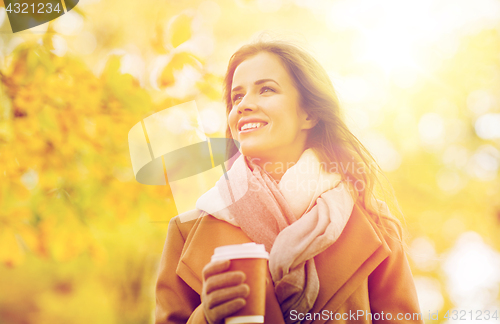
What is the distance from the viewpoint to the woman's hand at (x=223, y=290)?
919mm

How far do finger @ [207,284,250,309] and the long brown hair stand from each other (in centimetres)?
77

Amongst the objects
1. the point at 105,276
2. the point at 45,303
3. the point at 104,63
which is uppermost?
the point at 104,63

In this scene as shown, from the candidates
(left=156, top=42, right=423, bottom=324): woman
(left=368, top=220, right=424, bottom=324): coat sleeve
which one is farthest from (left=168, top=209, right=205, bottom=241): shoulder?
(left=368, top=220, right=424, bottom=324): coat sleeve

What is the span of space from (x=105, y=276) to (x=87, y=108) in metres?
2.47

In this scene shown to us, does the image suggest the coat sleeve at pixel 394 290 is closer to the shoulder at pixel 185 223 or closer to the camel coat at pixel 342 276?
the camel coat at pixel 342 276

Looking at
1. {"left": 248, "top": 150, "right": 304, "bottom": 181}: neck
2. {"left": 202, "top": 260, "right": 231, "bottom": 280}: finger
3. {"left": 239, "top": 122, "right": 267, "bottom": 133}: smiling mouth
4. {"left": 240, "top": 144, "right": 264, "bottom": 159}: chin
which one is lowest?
{"left": 202, "top": 260, "right": 231, "bottom": 280}: finger

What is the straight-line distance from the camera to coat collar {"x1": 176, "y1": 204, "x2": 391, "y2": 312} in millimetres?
1261

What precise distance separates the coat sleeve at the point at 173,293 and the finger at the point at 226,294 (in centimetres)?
33

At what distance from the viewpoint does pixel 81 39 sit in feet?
7.01

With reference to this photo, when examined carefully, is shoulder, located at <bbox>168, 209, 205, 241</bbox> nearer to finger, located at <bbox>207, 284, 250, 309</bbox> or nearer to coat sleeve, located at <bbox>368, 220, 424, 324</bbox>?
finger, located at <bbox>207, 284, 250, 309</bbox>

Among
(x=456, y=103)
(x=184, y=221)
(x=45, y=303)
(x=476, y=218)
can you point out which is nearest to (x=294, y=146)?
(x=184, y=221)

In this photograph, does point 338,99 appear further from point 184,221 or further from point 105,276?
point 105,276

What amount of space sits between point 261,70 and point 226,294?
100 centimetres

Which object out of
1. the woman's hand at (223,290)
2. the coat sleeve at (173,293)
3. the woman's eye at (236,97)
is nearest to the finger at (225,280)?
the woman's hand at (223,290)
